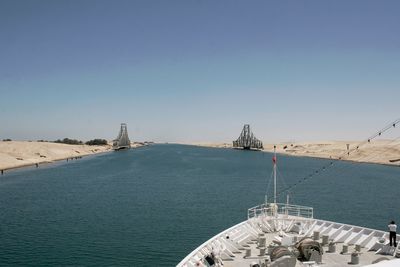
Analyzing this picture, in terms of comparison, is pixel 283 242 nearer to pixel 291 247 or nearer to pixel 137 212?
pixel 291 247

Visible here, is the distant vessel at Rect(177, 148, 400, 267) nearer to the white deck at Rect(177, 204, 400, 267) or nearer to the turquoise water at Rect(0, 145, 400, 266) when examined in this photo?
the white deck at Rect(177, 204, 400, 267)

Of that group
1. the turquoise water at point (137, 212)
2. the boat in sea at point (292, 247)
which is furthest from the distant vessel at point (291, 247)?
the turquoise water at point (137, 212)

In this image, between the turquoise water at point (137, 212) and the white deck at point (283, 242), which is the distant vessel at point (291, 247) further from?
the turquoise water at point (137, 212)

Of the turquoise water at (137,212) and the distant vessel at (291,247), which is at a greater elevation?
the distant vessel at (291,247)

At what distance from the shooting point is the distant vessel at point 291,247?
21.9 meters

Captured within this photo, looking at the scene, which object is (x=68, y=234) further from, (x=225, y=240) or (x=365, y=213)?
(x=365, y=213)

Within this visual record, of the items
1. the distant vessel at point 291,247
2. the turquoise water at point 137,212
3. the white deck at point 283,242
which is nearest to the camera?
the distant vessel at point 291,247

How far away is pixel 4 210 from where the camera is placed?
58469 mm

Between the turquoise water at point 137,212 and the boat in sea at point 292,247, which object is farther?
the turquoise water at point 137,212

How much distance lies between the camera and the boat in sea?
21938mm

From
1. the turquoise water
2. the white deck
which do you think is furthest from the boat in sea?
the turquoise water

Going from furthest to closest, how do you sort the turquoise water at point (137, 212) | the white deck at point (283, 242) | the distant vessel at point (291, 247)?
the turquoise water at point (137, 212) → the white deck at point (283, 242) → the distant vessel at point (291, 247)

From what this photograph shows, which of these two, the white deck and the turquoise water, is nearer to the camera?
the white deck

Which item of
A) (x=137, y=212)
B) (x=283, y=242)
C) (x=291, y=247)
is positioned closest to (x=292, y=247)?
(x=291, y=247)
